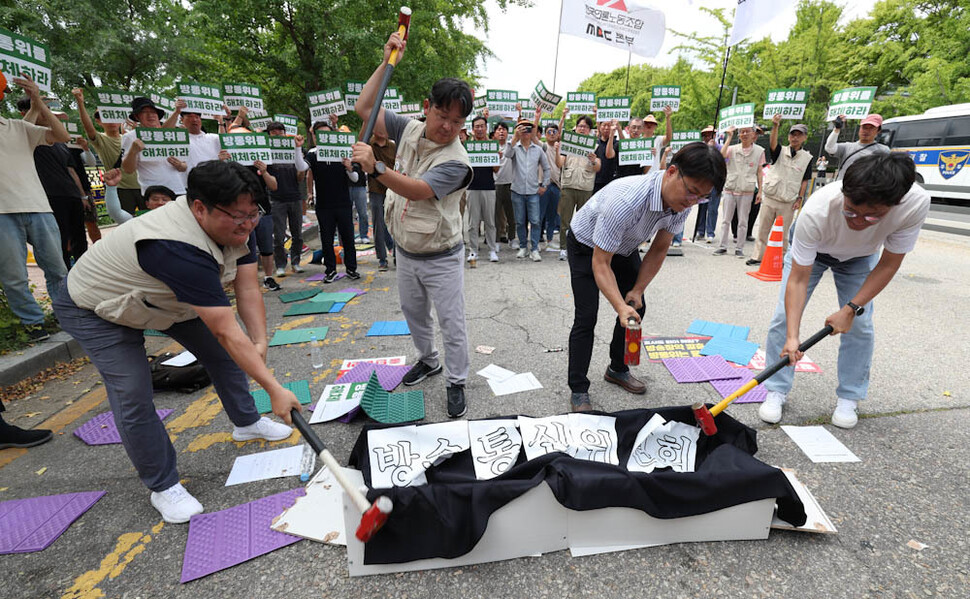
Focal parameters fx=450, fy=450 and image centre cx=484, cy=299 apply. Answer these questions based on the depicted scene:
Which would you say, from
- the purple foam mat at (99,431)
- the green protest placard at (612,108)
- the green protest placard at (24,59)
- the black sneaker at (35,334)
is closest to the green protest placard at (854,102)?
the green protest placard at (612,108)

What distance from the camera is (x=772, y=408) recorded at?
281 centimetres

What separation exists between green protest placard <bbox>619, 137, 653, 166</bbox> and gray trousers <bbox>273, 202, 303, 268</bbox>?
4.65 m

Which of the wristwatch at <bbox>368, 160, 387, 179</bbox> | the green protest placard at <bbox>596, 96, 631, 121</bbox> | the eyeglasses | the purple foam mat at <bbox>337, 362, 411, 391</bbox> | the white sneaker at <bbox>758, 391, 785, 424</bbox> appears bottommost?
the purple foam mat at <bbox>337, 362, 411, 391</bbox>

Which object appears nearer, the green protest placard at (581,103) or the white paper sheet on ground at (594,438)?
the white paper sheet on ground at (594,438)

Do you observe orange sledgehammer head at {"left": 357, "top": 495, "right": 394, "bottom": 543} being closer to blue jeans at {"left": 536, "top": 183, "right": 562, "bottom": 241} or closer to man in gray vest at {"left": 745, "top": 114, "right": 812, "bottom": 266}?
man in gray vest at {"left": 745, "top": 114, "right": 812, "bottom": 266}

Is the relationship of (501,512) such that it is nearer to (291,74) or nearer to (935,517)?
(935,517)

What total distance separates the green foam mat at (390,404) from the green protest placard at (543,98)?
6.61 m

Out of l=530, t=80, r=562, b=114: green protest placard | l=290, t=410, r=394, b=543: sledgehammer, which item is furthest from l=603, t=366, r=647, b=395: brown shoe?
l=530, t=80, r=562, b=114: green protest placard

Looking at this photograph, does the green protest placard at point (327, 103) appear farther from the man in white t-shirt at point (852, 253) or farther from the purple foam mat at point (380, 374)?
the man in white t-shirt at point (852, 253)

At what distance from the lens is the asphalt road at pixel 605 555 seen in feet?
5.77

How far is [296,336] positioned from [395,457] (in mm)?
2506

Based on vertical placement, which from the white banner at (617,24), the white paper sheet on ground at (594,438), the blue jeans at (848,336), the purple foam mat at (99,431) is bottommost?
the purple foam mat at (99,431)

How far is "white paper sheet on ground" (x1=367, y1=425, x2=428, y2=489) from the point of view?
6.97 feet

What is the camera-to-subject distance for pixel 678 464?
7.44 feet
